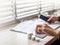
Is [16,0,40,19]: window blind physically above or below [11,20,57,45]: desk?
above

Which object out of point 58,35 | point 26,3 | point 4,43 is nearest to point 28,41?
point 4,43

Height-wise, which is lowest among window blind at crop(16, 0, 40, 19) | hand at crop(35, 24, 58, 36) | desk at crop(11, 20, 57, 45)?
desk at crop(11, 20, 57, 45)

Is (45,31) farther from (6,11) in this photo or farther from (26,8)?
(26,8)

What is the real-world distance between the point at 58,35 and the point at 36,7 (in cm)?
105

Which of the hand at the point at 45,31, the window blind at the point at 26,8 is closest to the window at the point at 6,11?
the window blind at the point at 26,8

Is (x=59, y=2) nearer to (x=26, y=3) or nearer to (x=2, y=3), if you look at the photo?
(x=26, y=3)

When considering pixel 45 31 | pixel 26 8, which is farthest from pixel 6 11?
pixel 45 31

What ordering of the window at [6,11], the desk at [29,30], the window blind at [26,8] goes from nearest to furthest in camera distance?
the desk at [29,30] < the window at [6,11] < the window blind at [26,8]

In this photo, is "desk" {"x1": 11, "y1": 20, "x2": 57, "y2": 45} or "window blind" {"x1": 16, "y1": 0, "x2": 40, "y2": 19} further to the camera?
"window blind" {"x1": 16, "y1": 0, "x2": 40, "y2": 19}

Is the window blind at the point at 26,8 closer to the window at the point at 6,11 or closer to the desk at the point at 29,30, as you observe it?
the window at the point at 6,11

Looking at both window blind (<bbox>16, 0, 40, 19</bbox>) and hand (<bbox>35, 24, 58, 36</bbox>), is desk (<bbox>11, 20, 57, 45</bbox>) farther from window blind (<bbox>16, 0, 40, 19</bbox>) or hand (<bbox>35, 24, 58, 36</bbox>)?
window blind (<bbox>16, 0, 40, 19</bbox>)

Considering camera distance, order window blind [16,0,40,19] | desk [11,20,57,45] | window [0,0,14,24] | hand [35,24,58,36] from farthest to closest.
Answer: window blind [16,0,40,19], window [0,0,14,24], hand [35,24,58,36], desk [11,20,57,45]

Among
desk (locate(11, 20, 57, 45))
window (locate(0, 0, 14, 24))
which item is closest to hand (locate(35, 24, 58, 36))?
desk (locate(11, 20, 57, 45))

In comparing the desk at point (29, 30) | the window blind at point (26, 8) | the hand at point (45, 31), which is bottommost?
the desk at point (29, 30)
